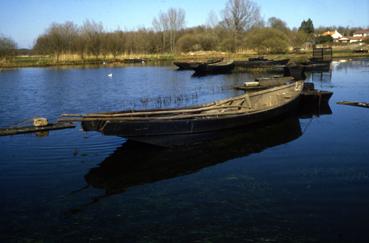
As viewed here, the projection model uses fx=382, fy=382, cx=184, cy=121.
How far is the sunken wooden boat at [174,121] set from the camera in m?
10.5

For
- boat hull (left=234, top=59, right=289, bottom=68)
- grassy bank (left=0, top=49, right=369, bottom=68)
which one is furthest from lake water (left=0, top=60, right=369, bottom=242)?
grassy bank (left=0, top=49, right=369, bottom=68)

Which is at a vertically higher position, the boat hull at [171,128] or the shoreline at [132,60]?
the shoreline at [132,60]

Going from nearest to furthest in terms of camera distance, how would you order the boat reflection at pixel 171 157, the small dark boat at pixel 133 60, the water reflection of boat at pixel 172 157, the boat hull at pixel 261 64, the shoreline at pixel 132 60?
the boat reflection at pixel 171 157
the water reflection of boat at pixel 172 157
the boat hull at pixel 261 64
the shoreline at pixel 132 60
the small dark boat at pixel 133 60

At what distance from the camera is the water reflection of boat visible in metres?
9.57

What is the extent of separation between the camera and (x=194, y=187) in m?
8.83

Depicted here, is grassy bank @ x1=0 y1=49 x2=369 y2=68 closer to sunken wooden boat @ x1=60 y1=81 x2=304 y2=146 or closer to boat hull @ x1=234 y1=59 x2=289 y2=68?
boat hull @ x1=234 y1=59 x2=289 y2=68

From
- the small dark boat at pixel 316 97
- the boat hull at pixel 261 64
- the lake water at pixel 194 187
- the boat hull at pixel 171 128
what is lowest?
the lake water at pixel 194 187

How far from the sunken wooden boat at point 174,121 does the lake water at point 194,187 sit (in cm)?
51

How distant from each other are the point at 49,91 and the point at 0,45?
46579mm

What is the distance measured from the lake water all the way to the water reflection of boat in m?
0.03

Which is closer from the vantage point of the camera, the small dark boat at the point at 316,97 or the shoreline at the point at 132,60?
the small dark boat at the point at 316,97

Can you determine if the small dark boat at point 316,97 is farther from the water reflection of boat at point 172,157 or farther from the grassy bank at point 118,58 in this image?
the grassy bank at point 118,58

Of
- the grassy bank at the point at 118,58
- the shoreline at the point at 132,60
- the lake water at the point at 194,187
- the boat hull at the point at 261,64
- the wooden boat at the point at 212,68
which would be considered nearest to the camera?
the lake water at the point at 194,187

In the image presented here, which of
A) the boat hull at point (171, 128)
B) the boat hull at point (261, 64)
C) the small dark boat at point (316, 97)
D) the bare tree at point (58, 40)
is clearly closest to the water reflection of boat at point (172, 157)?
the boat hull at point (171, 128)
